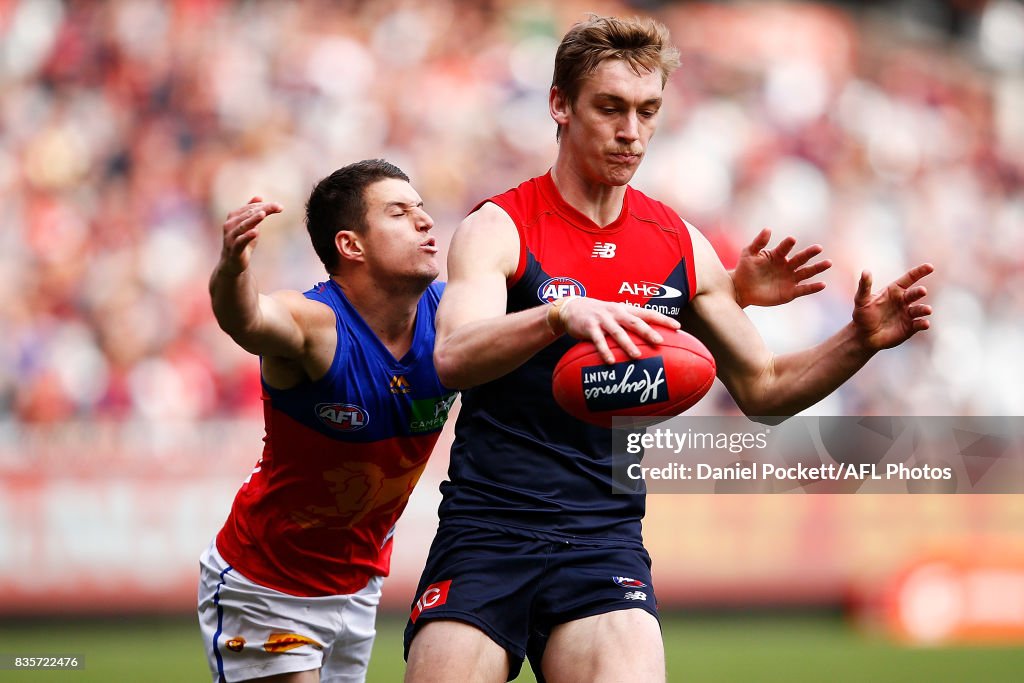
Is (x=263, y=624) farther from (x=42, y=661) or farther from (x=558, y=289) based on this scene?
(x=42, y=661)

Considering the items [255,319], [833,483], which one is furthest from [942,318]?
[255,319]

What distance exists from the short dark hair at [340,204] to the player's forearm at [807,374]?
1799 mm

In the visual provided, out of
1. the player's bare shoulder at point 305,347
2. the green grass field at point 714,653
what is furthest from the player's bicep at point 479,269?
the green grass field at point 714,653

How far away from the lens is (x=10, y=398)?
11070 millimetres

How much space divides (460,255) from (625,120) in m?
0.75

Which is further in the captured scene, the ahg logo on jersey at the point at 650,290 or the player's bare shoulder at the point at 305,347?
the player's bare shoulder at the point at 305,347

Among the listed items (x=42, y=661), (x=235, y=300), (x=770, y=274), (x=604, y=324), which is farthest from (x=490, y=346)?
(x=42, y=661)

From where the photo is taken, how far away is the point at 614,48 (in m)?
4.46

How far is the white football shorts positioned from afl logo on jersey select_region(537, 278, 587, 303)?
69.7 inches

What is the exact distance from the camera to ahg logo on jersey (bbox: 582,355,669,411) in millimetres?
3742

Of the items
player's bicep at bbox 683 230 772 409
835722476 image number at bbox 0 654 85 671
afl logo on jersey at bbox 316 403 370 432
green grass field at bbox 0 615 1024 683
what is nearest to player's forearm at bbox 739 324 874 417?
player's bicep at bbox 683 230 772 409

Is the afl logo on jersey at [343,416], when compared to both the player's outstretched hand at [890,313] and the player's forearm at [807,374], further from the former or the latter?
the player's outstretched hand at [890,313]

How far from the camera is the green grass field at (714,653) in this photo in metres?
9.05
